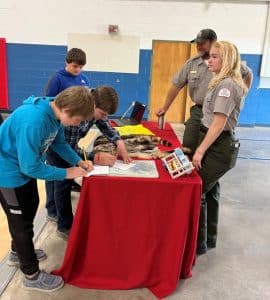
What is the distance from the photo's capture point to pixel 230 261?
2260mm

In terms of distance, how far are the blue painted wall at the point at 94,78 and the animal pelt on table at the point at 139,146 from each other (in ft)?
13.4

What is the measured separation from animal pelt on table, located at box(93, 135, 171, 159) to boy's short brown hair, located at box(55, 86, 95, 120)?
0.64 metres

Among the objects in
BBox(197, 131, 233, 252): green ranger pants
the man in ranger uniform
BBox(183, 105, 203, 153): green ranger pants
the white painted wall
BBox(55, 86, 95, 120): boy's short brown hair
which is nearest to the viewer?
BBox(55, 86, 95, 120): boy's short brown hair

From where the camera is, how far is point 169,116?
21.7 feet

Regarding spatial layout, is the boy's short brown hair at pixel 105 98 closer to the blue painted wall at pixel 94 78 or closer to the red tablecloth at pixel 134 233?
the red tablecloth at pixel 134 233

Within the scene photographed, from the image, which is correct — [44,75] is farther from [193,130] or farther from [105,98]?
[105,98]

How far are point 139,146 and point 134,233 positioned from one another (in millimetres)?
644

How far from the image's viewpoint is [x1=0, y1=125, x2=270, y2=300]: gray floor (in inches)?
74.3

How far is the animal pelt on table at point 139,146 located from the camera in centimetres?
214

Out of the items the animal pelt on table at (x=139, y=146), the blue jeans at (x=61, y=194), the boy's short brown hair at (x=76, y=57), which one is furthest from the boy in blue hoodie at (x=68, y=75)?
the animal pelt on table at (x=139, y=146)

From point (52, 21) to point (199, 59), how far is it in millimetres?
4280

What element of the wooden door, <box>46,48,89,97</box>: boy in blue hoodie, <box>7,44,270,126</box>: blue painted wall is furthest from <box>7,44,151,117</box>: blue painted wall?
<box>46,48,89,97</box>: boy in blue hoodie

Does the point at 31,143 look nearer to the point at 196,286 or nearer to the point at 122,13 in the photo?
the point at 196,286

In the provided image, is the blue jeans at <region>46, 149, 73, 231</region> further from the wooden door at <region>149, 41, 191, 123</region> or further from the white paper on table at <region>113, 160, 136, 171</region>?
the wooden door at <region>149, 41, 191, 123</region>
